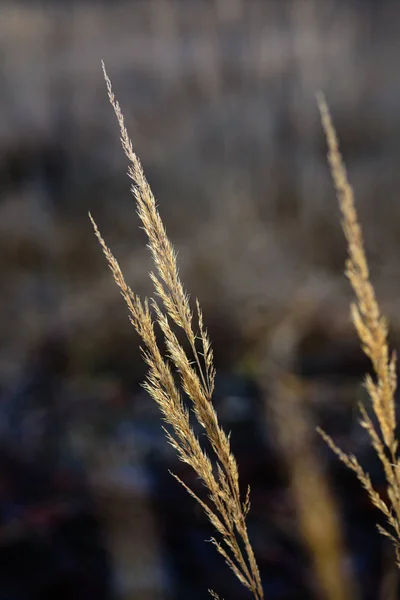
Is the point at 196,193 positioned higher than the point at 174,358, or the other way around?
the point at 174,358

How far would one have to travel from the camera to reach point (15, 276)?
12.7 feet

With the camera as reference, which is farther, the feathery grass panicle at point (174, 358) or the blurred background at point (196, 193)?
the blurred background at point (196, 193)

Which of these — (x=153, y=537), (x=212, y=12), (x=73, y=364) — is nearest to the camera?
(x=153, y=537)

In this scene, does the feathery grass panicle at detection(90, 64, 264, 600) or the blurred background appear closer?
the feathery grass panicle at detection(90, 64, 264, 600)

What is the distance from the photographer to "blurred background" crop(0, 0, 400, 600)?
3418mm

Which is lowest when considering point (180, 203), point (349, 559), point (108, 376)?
point (108, 376)

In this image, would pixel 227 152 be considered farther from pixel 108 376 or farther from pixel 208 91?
pixel 108 376

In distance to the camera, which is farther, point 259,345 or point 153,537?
point 259,345

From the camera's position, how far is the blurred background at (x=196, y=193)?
342 centimetres

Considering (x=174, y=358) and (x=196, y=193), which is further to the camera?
(x=196, y=193)

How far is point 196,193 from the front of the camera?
386 cm

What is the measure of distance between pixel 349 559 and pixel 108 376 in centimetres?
202

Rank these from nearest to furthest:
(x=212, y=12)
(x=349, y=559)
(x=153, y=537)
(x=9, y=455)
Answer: (x=349, y=559) < (x=153, y=537) < (x=9, y=455) < (x=212, y=12)

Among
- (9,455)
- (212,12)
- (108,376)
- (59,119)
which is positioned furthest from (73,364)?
(212,12)
